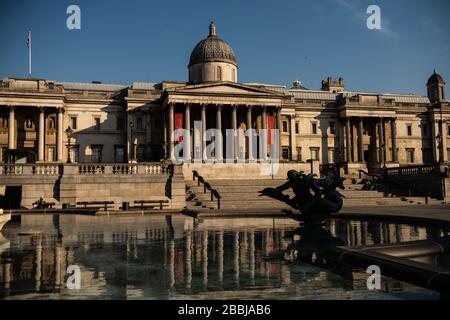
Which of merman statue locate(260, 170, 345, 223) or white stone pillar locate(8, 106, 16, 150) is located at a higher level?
white stone pillar locate(8, 106, 16, 150)

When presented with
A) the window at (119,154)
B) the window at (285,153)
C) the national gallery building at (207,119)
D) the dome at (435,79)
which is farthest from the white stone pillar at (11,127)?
the dome at (435,79)

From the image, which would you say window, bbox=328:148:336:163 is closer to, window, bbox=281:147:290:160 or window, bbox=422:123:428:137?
window, bbox=281:147:290:160

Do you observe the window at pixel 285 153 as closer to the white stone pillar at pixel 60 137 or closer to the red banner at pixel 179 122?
the red banner at pixel 179 122

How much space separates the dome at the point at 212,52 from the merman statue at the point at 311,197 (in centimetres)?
4966

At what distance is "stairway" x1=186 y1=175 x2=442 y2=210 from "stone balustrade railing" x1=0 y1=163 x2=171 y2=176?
406cm

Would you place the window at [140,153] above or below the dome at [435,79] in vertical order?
below

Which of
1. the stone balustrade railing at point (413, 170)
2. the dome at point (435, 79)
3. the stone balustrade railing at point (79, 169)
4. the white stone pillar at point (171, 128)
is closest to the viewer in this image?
the stone balustrade railing at point (79, 169)

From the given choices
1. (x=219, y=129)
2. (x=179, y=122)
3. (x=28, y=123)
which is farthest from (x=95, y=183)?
(x=28, y=123)

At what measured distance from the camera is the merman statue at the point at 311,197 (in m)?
14.8

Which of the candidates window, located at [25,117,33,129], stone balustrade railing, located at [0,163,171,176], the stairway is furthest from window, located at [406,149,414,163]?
window, located at [25,117,33,129]

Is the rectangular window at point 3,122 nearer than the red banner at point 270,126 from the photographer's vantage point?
Yes

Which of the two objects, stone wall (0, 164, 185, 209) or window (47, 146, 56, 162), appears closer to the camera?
stone wall (0, 164, 185, 209)

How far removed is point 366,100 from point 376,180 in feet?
77.7

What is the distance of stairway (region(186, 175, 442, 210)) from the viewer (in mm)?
30203
